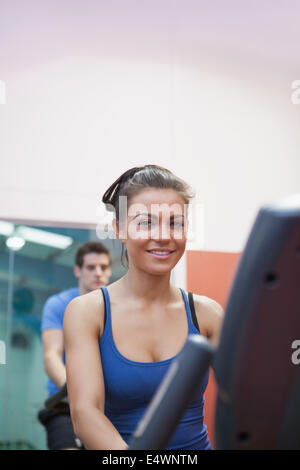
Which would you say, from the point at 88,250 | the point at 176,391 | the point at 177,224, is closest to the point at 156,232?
the point at 177,224

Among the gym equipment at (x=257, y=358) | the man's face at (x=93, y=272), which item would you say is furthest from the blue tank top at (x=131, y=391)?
the man's face at (x=93, y=272)

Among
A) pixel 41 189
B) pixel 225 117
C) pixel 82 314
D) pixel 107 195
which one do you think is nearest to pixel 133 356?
pixel 82 314

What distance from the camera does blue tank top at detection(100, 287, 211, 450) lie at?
1.04m

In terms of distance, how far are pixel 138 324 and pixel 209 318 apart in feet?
0.56

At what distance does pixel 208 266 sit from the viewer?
10.7 feet

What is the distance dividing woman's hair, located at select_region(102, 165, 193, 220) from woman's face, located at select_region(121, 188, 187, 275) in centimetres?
4

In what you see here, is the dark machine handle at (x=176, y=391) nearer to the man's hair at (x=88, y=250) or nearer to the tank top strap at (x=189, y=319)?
the tank top strap at (x=189, y=319)

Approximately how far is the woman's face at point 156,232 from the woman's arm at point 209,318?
0.45ft

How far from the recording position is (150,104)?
3379 mm

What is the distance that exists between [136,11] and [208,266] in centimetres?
171

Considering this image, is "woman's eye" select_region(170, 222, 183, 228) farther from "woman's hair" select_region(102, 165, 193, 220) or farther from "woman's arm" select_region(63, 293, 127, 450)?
"woman's arm" select_region(63, 293, 127, 450)

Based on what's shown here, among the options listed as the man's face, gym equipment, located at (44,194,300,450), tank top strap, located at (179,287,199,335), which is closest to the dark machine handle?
gym equipment, located at (44,194,300,450)
